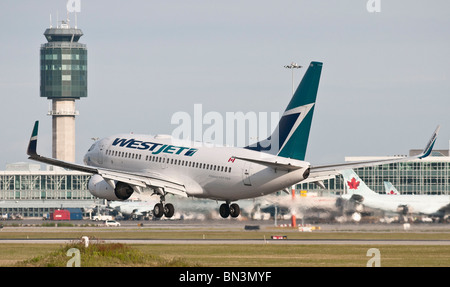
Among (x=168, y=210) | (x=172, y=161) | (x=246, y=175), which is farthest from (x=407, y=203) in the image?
(x=246, y=175)

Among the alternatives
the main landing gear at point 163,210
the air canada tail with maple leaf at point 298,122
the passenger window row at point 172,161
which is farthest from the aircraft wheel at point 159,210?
the air canada tail with maple leaf at point 298,122

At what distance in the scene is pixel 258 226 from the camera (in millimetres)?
119125

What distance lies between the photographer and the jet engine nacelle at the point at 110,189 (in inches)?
3238

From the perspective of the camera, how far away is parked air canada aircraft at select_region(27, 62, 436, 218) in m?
73.6

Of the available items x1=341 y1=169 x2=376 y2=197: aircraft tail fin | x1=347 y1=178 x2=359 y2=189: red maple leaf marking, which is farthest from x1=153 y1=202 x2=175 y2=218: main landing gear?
x1=347 y1=178 x2=359 y2=189: red maple leaf marking

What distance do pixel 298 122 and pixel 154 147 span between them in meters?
15.0

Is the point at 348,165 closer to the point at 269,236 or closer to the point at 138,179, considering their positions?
the point at 138,179

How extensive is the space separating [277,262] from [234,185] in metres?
10.2

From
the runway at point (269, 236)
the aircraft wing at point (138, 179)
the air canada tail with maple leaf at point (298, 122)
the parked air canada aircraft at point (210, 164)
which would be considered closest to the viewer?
the air canada tail with maple leaf at point (298, 122)

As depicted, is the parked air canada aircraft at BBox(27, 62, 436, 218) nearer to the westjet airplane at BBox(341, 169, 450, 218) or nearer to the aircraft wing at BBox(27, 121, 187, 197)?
the aircraft wing at BBox(27, 121, 187, 197)

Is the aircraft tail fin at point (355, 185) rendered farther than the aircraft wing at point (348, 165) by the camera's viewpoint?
Yes

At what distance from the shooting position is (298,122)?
242 feet

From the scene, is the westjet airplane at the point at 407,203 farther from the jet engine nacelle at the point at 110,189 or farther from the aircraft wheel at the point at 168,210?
the jet engine nacelle at the point at 110,189
